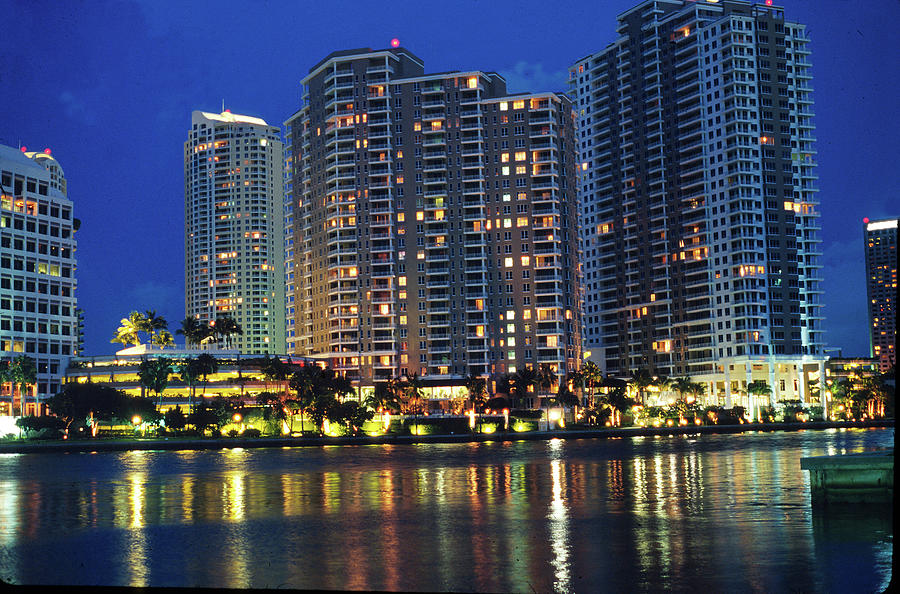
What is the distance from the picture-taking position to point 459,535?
33.4m

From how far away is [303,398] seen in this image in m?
168

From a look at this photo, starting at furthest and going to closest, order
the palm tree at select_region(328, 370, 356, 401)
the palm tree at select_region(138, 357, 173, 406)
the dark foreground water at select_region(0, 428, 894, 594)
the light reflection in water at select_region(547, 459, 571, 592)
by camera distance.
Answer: the palm tree at select_region(138, 357, 173, 406) < the palm tree at select_region(328, 370, 356, 401) < the dark foreground water at select_region(0, 428, 894, 594) < the light reflection in water at select_region(547, 459, 571, 592)

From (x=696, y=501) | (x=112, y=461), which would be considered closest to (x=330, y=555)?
(x=696, y=501)

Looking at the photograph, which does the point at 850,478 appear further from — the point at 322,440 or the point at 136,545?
the point at 322,440

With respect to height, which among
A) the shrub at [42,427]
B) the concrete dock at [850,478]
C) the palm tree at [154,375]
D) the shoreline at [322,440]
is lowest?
the shoreline at [322,440]

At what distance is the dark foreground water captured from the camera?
2402 cm

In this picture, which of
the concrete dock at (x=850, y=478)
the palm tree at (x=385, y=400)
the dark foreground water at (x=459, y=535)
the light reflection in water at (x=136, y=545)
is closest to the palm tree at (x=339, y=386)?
the palm tree at (x=385, y=400)

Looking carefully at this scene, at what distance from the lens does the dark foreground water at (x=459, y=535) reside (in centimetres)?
2402

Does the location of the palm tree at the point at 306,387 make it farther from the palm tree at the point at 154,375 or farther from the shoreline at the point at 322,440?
the palm tree at the point at 154,375

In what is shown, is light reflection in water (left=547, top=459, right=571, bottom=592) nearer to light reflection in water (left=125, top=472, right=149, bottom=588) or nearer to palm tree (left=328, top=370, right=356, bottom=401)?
light reflection in water (left=125, top=472, right=149, bottom=588)

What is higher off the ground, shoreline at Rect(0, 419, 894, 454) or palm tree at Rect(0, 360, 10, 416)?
palm tree at Rect(0, 360, 10, 416)

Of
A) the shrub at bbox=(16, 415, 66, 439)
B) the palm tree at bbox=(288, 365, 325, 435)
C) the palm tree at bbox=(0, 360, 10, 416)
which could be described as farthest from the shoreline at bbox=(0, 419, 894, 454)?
the palm tree at bbox=(0, 360, 10, 416)

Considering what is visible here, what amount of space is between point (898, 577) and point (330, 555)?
18.0 meters

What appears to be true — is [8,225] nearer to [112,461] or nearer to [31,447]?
[31,447]
